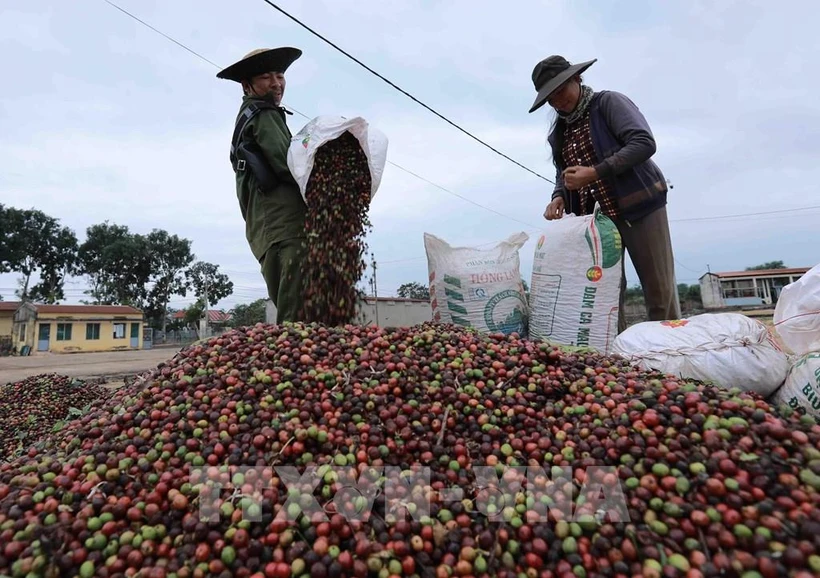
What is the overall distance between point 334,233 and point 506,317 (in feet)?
3.94

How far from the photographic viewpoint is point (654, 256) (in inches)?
105

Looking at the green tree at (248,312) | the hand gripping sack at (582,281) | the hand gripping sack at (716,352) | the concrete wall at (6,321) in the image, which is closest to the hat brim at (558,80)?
the hand gripping sack at (582,281)

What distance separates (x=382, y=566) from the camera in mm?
994

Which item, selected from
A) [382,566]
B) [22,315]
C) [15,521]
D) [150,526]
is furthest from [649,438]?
[22,315]

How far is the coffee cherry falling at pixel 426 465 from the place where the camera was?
99 centimetres

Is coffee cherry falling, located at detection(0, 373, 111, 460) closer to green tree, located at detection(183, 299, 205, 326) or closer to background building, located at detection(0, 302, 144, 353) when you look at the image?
background building, located at detection(0, 302, 144, 353)

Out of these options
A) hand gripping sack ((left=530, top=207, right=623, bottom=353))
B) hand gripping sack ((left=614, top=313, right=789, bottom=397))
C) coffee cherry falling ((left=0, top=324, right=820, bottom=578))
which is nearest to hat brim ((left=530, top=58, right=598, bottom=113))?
hand gripping sack ((left=530, top=207, right=623, bottom=353))

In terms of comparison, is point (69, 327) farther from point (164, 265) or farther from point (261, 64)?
point (261, 64)

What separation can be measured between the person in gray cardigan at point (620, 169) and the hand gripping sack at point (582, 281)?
158 millimetres

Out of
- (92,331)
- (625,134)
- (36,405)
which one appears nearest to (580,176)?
(625,134)

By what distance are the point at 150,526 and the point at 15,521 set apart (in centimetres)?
33

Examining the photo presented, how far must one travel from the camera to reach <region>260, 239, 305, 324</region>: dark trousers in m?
2.75

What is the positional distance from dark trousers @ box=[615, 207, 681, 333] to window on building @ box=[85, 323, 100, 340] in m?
32.8

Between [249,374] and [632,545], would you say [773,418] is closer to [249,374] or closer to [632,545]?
[632,545]
